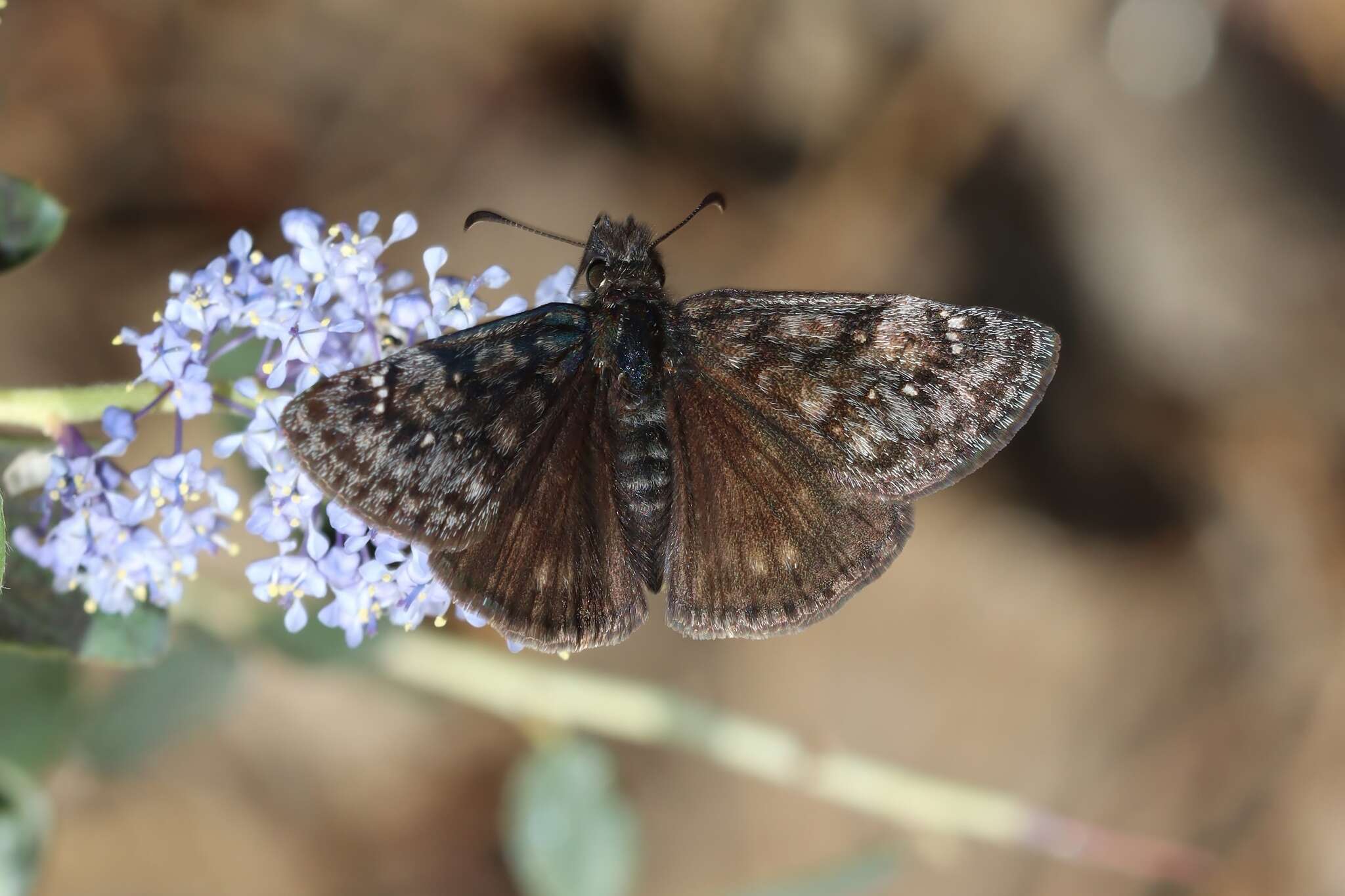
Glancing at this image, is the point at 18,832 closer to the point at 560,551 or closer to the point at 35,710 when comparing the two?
the point at 35,710

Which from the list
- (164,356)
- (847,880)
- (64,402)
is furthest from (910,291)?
Result: (64,402)

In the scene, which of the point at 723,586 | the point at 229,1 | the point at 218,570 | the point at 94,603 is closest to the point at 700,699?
the point at 218,570

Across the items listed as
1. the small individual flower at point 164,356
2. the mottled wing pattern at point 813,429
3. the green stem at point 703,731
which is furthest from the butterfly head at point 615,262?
the green stem at point 703,731

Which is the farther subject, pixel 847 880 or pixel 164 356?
pixel 847 880

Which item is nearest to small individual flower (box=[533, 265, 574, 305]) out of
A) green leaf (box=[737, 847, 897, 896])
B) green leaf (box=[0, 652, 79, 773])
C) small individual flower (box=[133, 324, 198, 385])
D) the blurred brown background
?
small individual flower (box=[133, 324, 198, 385])

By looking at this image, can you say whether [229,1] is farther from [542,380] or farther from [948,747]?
[948,747]

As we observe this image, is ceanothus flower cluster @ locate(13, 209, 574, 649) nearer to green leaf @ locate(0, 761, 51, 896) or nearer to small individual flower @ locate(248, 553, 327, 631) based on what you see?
small individual flower @ locate(248, 553, 327, 631)
